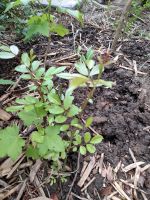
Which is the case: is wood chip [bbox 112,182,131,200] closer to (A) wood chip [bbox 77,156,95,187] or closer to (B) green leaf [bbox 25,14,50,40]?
(A) wood chip [bbox 77,156,95,187]

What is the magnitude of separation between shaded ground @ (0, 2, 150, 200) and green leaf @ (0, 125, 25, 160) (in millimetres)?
262

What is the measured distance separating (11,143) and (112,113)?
68 cm

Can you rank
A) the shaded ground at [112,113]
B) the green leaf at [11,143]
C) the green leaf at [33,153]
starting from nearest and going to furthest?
the green leaf at [11,143], the green leaf at [33,153], the shaded ground at [112,113]

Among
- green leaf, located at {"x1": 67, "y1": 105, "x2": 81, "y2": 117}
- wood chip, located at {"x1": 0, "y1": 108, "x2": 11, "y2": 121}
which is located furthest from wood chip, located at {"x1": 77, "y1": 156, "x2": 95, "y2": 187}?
wood chip, located at {"x1": 0, "y1": 108, "x2": 11, "y2": 121}

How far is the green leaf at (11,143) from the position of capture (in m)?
1.14

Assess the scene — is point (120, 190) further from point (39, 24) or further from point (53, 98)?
point (39, 24)

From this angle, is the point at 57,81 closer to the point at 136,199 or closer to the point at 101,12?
the point at 136,199

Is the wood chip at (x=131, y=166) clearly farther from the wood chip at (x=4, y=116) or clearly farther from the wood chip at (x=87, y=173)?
the wood chip at (x=4, y=116)

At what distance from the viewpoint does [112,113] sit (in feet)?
5.45

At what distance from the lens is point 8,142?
117 centimetres

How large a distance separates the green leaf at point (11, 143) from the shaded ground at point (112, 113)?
0.86 ft

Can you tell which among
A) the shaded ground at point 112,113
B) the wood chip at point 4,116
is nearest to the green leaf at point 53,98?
the shaded ground at point 112,113

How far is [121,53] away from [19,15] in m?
0.91

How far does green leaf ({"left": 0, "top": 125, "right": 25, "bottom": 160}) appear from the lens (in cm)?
114
